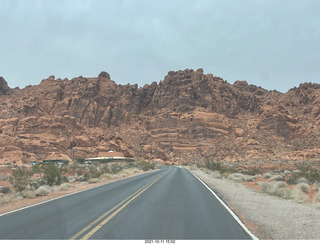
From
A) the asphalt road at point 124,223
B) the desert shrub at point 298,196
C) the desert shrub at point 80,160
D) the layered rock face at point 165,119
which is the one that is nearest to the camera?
the asphalt road at point 124,223

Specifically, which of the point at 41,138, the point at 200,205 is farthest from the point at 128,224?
the point at 41,138

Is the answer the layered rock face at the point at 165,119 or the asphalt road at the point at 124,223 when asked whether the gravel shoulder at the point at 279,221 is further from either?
the layered rock face at the point at 165,119

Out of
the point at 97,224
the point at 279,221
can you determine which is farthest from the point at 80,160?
the point at 279,221

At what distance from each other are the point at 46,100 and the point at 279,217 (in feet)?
436

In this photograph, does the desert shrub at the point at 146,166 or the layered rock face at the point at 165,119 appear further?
the layered rock face at the point at 165,119

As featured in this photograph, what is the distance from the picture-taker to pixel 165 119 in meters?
128

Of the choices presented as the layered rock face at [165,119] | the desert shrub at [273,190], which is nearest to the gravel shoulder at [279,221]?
the desert shrub at [273,190]

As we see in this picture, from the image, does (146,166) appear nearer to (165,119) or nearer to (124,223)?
(124,223)

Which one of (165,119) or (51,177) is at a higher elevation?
(165,119)

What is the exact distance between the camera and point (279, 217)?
9.31m

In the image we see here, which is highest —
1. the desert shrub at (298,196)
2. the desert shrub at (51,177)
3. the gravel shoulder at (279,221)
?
the gravel shoulder at (279,221)

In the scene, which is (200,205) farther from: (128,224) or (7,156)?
(7,156)

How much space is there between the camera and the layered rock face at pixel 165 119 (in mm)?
92875

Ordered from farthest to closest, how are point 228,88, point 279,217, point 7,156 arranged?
point 228,88 → point 7,156 → point 279,217
